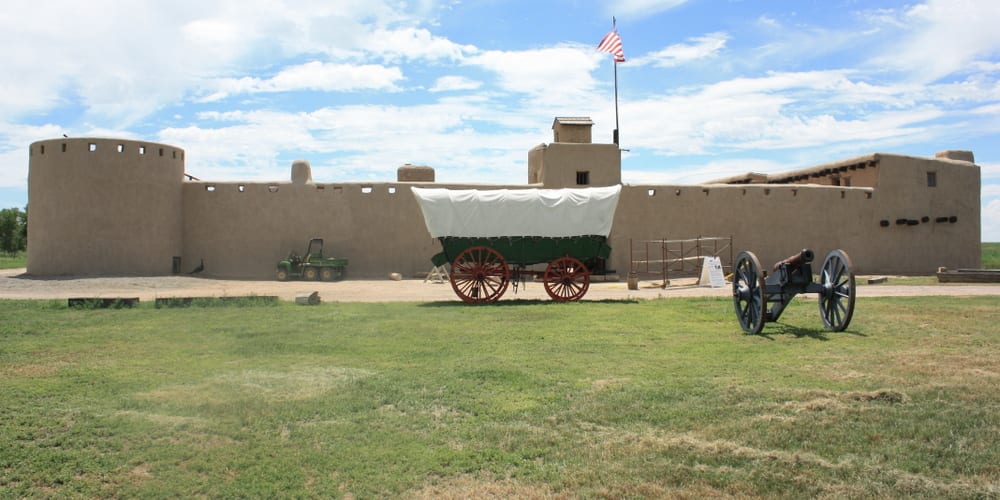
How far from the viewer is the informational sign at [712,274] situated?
20688 mm

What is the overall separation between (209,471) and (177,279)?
760 inches

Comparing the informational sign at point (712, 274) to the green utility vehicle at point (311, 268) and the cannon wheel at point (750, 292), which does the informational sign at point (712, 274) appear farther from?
the green utility vehicle at point (311, 268)

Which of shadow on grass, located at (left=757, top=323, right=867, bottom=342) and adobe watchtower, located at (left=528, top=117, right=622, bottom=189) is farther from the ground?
adobe watchtower, located at (left=528, top=117, right=622, bottom=189)

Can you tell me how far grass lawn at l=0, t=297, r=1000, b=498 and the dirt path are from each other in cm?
723

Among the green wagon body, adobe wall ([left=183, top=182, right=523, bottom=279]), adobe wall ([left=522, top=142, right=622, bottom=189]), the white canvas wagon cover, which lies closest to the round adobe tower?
adobe wall ([left=183, top=182, right=523, bottom=279])

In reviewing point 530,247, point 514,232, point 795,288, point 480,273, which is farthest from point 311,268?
point 795,288

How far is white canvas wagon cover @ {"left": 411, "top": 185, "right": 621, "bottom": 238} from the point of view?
1600 cm

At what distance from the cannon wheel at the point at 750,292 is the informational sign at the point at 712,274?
991cm

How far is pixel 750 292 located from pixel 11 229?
163 feet

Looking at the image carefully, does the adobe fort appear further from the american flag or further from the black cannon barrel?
the black cannon barrel

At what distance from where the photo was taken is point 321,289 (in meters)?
19.9

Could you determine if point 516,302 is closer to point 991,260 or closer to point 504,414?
point 504,414

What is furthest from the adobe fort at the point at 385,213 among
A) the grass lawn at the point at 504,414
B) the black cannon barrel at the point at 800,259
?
the black cannon barrel at the point at 800,259

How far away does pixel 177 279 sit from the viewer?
22156mm
